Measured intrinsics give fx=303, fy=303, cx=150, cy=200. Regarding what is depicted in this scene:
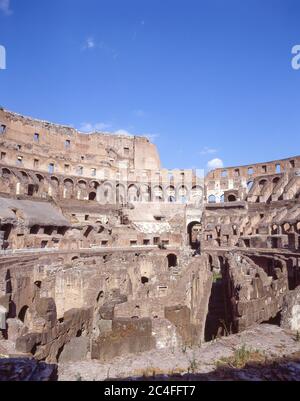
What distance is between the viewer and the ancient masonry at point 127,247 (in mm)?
9133

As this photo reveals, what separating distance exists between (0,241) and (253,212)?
106 feet

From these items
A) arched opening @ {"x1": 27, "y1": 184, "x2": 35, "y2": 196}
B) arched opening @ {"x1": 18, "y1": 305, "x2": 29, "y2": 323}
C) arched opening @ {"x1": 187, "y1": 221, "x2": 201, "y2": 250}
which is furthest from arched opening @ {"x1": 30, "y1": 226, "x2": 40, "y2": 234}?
arched opening @ {"x1": 187, "y1": 221, "x2": 201, "y2": 250}

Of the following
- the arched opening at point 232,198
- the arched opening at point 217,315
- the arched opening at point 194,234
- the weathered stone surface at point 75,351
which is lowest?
the arched opening at point 217,315

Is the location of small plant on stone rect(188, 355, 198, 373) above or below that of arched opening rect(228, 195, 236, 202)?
below

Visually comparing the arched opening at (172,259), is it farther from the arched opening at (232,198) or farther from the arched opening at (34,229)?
the arched opening at (232,198)

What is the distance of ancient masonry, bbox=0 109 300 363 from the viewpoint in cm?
913

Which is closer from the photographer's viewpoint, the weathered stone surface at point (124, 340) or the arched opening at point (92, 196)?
the weathered stone surface at point (124, 340)

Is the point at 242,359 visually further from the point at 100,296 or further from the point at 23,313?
the point at 23,313

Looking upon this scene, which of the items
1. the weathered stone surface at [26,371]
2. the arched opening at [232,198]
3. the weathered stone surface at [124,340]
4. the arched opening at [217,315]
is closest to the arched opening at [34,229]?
the arched opening at [217,315]

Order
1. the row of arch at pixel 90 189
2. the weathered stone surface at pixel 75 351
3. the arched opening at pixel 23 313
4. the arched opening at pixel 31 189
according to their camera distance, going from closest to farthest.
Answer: the weathered stone surface at pixel 75 351
the arched opening at pixel 23 313
the row of arch at pixel 90 189
the arched opening at pixel 31 189

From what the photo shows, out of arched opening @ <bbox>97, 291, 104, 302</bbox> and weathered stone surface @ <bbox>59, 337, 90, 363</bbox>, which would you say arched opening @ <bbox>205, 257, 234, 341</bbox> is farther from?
arched opening @ <bbox>97, 291, 104, 302</bbox>

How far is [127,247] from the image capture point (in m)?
33.4

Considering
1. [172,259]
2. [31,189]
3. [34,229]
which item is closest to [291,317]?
[172,259]

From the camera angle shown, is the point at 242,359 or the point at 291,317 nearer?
the point at 242,359
